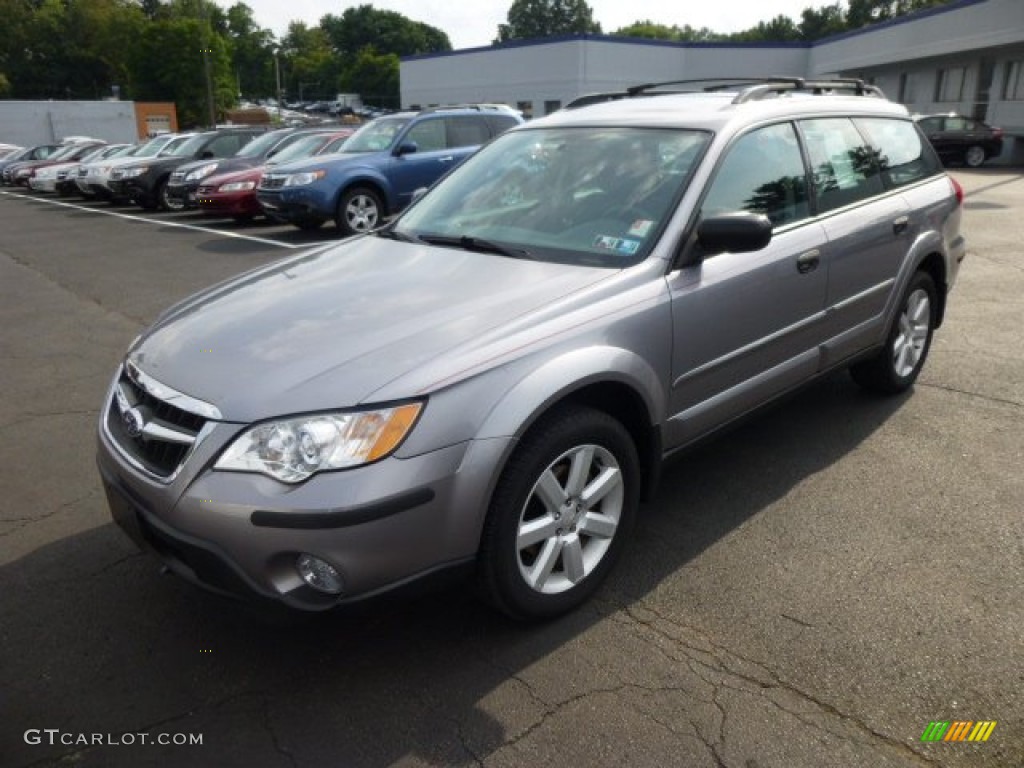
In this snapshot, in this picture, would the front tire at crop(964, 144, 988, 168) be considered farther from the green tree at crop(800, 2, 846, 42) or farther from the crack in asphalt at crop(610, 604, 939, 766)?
the green tree at crop(800, 2, 846, 42)

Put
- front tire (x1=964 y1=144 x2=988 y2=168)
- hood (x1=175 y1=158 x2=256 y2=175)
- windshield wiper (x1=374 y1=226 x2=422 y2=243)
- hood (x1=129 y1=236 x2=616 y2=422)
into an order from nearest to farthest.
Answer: hood (x1=129 y1=236 x2=616 y2=422), windshield wiper (x1=374 y1=226 x2=422 y2=243), hood (x1=175 y1=158 x2=256 y2=175), front tire (x1=964 y1=144 x2=988 y2=168)

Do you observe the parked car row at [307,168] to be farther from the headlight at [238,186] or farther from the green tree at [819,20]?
the green tree at [819,20]

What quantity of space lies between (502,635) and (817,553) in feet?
4.41

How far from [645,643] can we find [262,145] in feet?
51.2

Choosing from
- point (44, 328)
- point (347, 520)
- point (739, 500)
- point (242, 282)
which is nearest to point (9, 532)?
point (242, 282)

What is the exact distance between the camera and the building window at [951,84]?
33.0m

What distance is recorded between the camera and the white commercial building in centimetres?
2981

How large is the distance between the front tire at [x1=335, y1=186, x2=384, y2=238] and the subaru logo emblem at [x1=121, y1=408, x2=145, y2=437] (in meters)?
9.24

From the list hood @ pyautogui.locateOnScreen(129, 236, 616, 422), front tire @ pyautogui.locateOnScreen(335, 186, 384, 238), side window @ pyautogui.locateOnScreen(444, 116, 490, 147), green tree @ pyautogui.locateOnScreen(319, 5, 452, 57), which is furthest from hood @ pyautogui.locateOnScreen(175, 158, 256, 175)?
green tree @ pyautogui.locateOnScreen(319, 5, 452, 57)

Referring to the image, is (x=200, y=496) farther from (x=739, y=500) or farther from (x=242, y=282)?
(x=739, y=500)

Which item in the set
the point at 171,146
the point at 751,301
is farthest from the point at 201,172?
the point at 751,301

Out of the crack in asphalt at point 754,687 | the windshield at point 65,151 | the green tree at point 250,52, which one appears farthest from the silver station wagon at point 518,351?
the green tree at point 250,52

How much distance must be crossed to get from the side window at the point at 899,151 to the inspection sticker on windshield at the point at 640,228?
6.30 ft

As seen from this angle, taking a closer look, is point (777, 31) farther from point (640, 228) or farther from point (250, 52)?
point (640, 228)
